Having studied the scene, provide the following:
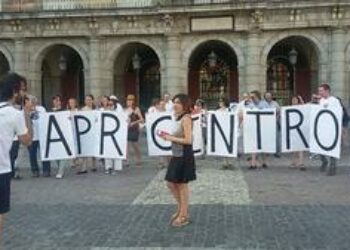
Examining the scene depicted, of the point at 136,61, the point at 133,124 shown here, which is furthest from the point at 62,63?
the point at 133,124

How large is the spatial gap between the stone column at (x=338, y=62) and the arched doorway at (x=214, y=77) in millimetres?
5871

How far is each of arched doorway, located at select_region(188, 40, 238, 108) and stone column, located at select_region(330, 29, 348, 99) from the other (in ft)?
19.3

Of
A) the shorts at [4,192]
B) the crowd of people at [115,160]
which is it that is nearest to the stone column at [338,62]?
the crowd of people at [115,160]

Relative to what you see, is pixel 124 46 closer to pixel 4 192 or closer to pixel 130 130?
pixel 130 130

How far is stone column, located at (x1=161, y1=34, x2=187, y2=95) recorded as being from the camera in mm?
26656

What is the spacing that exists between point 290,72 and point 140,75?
7.57 m

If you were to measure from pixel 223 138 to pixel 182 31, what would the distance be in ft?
39.1

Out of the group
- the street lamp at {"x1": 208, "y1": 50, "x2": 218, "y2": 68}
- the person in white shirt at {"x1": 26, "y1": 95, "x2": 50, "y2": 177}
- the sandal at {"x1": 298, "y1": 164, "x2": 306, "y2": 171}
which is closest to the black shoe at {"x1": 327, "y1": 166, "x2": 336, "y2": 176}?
the sandal at {"x1": 298, "y1": 164, "x2": 306, "y2": 171}

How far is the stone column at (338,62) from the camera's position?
2539cm

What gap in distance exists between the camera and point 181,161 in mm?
8875

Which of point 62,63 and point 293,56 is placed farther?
point 62,63

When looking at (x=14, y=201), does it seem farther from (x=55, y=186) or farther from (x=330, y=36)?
(x=330, y=36)

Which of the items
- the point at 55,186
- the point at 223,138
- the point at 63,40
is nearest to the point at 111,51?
the point at 63,40

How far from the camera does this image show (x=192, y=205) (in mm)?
10477
